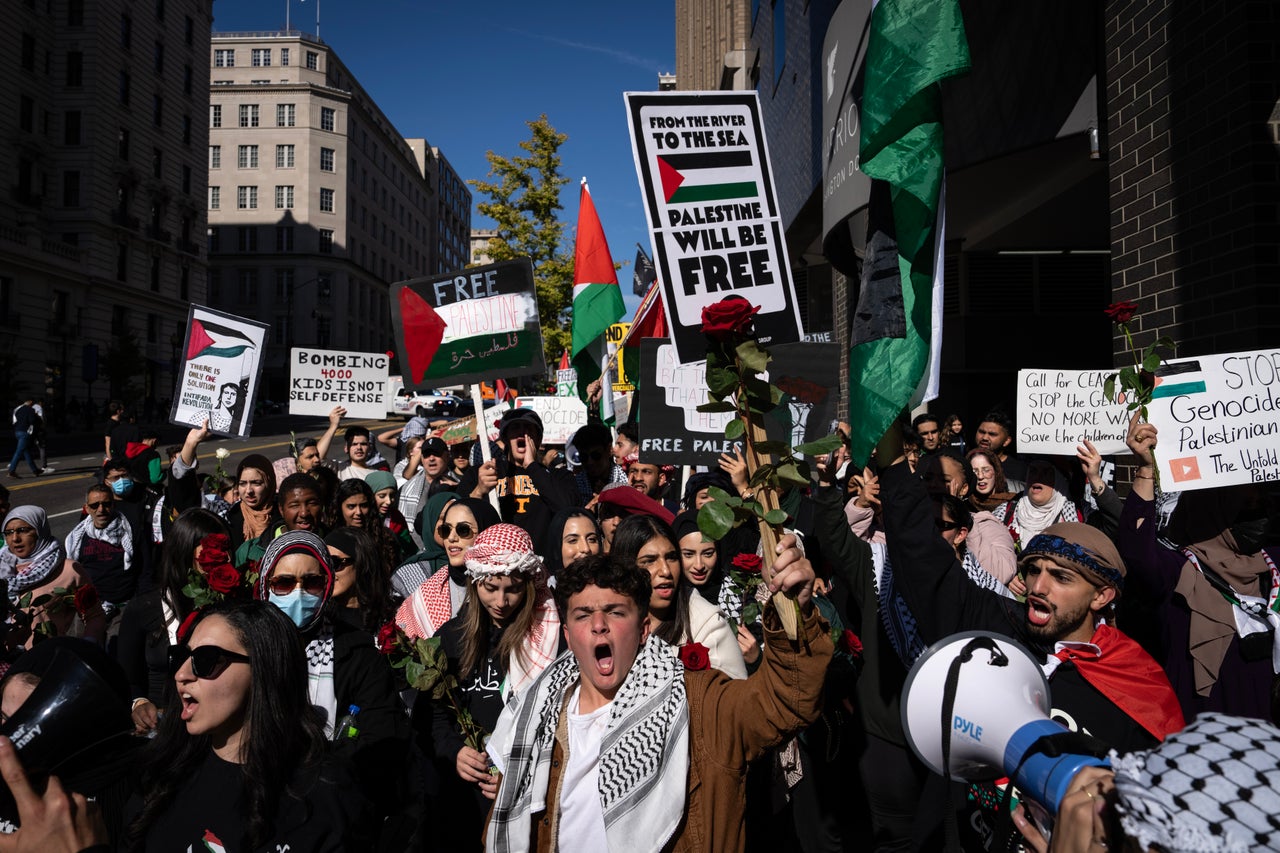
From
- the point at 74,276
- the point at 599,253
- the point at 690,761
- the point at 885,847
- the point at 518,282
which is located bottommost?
the point at 885,847

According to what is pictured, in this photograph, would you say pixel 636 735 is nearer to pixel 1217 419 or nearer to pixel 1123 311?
pixel 1217 419

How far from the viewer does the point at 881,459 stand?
302 cm

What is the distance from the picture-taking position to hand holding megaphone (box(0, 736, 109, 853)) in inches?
80.4

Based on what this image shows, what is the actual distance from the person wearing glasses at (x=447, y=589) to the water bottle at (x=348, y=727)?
3.92 feet

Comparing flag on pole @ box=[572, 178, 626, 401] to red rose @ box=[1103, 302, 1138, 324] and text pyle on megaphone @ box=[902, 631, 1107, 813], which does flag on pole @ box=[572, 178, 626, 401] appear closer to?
red rose @ box=[1103, 302, 1138, 324]

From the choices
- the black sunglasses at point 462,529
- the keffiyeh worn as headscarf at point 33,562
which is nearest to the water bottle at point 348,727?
the black sunglasses at point 462,529

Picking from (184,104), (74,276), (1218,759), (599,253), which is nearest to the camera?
(1218,759)

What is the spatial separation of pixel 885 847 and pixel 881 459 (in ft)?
5.55

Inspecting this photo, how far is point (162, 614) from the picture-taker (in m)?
4.36

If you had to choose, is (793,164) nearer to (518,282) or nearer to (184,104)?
(518,282)

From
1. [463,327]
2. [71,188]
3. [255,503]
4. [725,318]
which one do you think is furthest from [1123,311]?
[71,188]

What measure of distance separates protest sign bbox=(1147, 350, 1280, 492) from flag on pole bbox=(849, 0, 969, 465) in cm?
135

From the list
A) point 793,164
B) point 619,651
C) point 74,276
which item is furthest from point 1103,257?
point 74,276

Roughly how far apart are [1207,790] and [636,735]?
1442 mm
